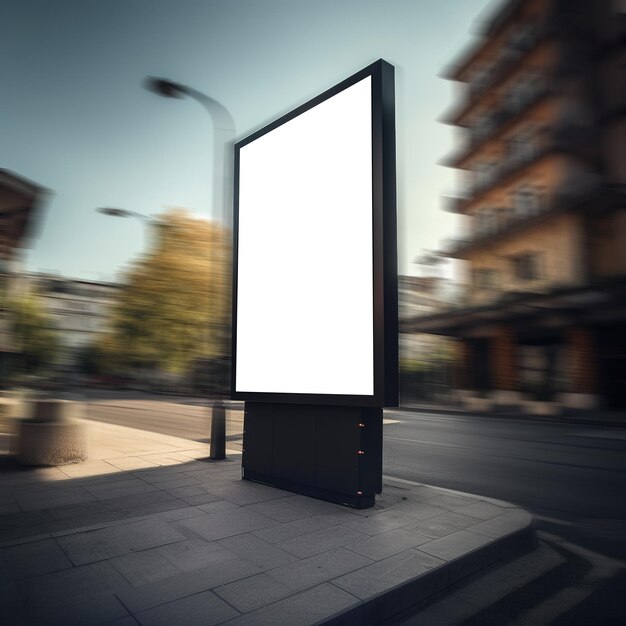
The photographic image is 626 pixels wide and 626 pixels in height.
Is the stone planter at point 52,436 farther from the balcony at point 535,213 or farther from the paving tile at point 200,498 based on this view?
the balcony at point 535,213

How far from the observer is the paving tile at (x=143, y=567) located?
3500 millimetres

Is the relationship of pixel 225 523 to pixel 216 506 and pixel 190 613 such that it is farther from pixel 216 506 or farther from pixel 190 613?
pixel 190 613

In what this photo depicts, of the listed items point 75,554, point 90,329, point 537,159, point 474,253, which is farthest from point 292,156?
point 90,329

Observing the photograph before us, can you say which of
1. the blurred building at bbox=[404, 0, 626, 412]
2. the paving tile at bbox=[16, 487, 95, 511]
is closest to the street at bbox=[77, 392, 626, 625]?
the paving tile at bbox=[16, 487, 95, 511]

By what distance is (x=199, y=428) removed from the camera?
15.5 m

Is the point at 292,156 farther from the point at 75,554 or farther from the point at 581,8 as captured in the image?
the point at 581,8

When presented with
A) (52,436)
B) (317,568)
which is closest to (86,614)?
(317,568)

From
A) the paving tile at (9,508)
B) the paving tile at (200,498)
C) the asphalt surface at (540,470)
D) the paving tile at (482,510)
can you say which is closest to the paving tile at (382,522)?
the paving tile at (482,510)

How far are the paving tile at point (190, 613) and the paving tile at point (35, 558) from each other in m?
1.17

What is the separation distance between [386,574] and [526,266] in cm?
2727

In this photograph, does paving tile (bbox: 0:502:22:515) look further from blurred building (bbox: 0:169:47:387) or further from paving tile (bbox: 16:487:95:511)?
blurred building (bbox: 0:169:47:387)

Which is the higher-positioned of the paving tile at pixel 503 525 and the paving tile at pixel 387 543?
the paving tile at pixel 503 525

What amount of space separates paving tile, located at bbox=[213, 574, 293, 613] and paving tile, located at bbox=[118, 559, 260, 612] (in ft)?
0.31

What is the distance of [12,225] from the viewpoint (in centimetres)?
1048
